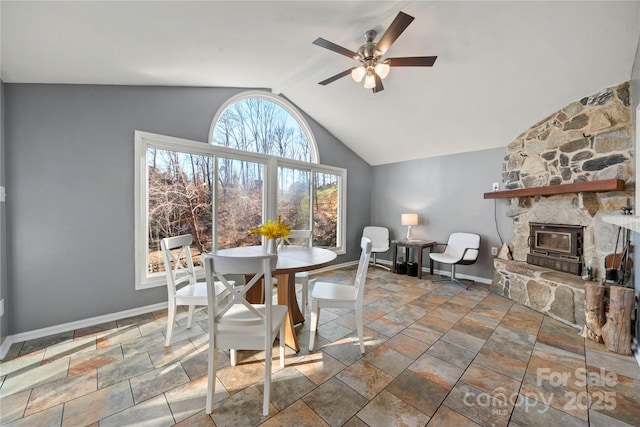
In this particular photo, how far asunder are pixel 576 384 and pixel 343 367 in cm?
162

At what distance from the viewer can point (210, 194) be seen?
11.3ft

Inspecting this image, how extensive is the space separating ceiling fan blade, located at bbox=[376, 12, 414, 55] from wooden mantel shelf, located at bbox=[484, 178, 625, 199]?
266 centimetres

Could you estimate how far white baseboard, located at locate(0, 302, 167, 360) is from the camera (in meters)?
2.16

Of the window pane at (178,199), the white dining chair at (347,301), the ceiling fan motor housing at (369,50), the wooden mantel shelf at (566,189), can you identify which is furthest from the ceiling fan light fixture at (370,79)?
the wooden mantel shelf at (566,189)

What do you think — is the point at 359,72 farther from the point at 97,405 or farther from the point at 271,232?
the point at 97,405

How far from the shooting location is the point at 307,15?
6.89ft

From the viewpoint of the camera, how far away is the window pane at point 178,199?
9.72 ft

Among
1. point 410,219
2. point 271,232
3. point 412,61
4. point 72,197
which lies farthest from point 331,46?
point 410,219

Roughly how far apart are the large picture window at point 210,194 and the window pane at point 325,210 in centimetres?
3

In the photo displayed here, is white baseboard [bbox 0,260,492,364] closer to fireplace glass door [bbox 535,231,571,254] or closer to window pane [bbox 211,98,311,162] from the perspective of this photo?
fireplace glass door [bbox 535,231,571,254]

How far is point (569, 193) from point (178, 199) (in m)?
4.88

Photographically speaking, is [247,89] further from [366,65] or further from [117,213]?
[117,213]

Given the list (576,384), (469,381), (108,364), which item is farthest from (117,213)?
(576,384)

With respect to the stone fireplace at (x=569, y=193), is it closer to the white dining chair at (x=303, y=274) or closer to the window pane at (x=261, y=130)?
the white dining chair at (x=303, y=274)
